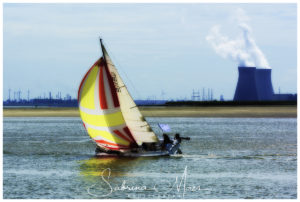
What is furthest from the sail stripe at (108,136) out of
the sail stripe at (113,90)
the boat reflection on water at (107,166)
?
the sail stripe at (113,90)

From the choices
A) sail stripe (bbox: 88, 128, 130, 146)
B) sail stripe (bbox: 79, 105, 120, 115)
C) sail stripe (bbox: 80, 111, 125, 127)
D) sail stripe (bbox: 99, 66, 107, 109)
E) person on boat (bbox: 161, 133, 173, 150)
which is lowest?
person on boat (bbox: 161, 133, 173, 150)

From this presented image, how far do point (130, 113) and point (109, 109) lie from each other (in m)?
1.63

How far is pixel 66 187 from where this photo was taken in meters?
35.5

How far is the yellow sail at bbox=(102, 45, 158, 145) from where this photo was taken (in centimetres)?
4659

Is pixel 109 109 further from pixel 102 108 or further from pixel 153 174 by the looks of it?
pixel 153 174

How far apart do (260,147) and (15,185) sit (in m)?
31.6

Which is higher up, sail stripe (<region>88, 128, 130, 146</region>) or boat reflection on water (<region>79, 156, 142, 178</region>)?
sail stripe (<region>88, 128, 130, 146</region>)

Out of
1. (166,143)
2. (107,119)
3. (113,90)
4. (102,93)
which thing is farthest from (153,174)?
(102,93)

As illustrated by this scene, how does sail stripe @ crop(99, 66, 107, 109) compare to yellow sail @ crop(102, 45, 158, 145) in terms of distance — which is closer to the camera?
sail stripe @ crop(99, 66, 107, 109)

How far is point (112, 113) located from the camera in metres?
46.7

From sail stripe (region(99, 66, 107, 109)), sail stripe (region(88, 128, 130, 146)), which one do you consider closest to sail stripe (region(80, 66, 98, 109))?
sail stripe (region(99, 66, 107, 109))
